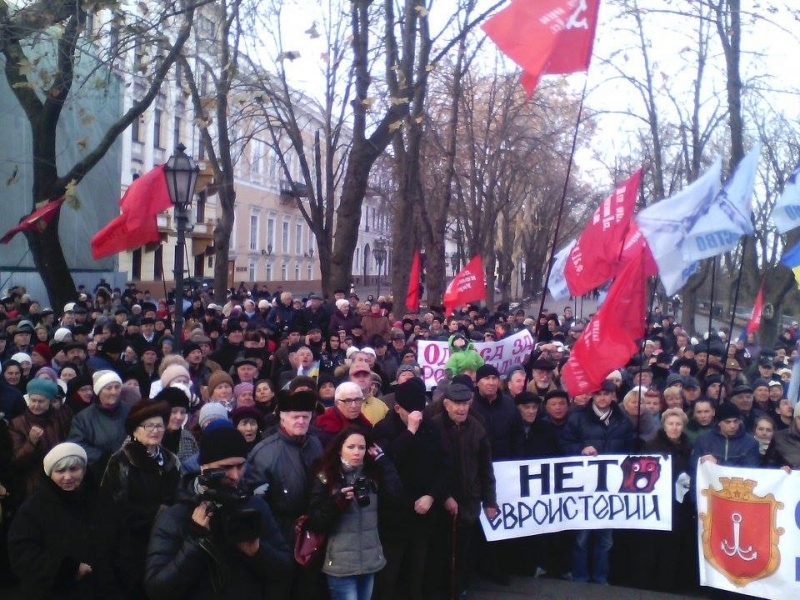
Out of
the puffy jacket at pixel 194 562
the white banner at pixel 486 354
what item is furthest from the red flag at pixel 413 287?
the puffy jacket at pixel 194 562

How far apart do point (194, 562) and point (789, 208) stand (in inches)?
297

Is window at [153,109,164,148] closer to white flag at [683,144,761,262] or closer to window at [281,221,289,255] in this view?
window at [281,221,289,255]

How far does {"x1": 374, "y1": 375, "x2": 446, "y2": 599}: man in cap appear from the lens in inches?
232

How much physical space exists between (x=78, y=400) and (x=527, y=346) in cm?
609

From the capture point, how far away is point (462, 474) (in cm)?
644

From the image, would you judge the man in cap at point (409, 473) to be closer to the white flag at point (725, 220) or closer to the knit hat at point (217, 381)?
the knit hat at point (217, 381)

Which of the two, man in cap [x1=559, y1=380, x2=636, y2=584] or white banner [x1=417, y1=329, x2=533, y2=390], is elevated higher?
white banner [x1=417, y1=329, x2=533, y2=390]

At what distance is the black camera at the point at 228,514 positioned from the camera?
3.75m

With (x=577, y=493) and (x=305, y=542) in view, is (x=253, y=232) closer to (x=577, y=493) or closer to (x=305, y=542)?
(x=577, y=493)

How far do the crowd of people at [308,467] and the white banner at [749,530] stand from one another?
0.83 ft

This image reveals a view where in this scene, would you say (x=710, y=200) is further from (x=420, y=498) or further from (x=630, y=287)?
(x=420, y=498)

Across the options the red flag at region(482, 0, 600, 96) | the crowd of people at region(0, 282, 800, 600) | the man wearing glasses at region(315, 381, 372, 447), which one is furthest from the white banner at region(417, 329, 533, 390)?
the man wearing glasses at region(315, 381, 372, 447)

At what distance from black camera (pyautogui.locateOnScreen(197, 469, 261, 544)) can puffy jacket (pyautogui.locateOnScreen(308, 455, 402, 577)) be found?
1.12 meters

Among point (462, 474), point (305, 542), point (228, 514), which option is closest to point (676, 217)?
point (462, 474)
